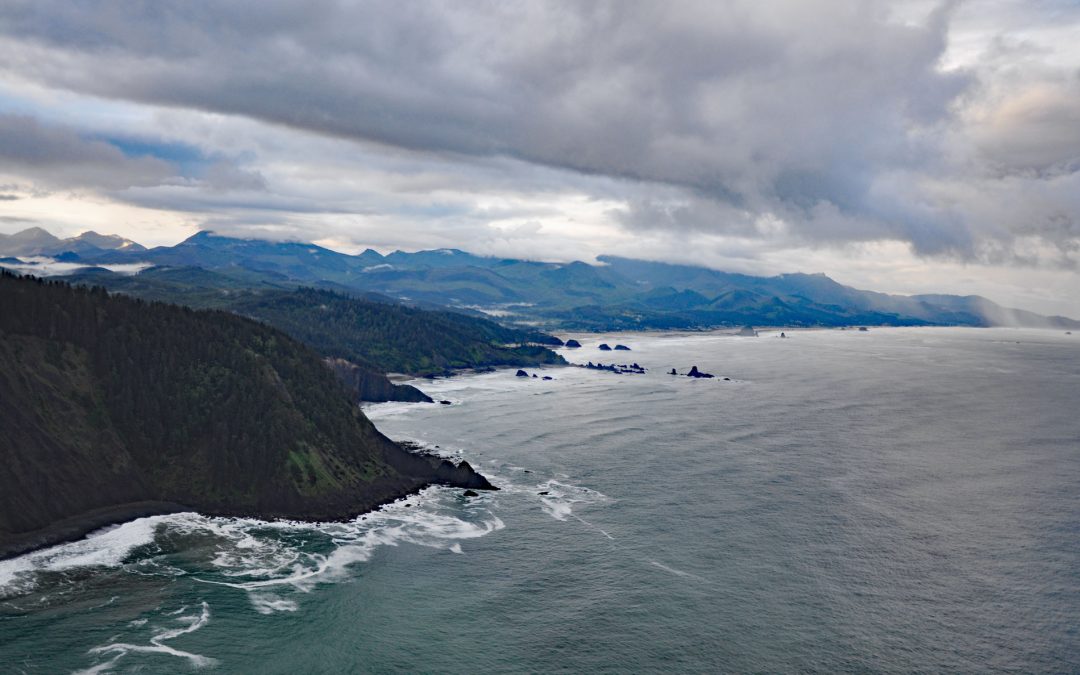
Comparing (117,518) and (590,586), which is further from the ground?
(117,518)

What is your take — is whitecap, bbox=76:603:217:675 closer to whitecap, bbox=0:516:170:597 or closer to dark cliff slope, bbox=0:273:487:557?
whitecap, bbox=0:516:170:597

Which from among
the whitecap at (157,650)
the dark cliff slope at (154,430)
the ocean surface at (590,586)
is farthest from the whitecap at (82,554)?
the whitecap at (157,650)

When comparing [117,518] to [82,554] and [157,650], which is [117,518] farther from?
[157,650]

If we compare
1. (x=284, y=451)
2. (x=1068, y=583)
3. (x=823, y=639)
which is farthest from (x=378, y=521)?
(x=1068, y=583)

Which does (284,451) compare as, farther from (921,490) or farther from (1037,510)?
(1037,510)

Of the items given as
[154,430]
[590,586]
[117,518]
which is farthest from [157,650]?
[154,430]

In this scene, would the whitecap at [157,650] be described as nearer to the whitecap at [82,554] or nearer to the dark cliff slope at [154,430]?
the whitecap at [82,554]

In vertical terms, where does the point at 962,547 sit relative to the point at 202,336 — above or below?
below

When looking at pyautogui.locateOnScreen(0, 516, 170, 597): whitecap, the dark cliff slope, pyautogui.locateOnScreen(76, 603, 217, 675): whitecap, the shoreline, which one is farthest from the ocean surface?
the dark cliff slope

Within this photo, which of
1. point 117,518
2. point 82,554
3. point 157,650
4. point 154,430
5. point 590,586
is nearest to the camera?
point 157,650
